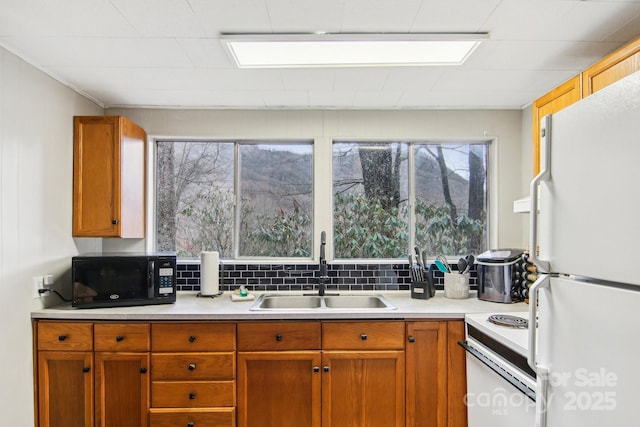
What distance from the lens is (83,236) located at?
231 centimetres

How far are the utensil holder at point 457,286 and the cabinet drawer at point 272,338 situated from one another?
1.06m

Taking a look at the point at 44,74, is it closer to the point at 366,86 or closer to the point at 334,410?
the point at 366,86

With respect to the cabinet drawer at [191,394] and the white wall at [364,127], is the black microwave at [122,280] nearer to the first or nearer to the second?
the cabinet drawer at [191,394]

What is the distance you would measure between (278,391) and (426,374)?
86 centimetres

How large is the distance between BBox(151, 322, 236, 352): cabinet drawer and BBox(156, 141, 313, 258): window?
80cm

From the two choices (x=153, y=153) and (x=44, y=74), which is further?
(x=153, y=153)

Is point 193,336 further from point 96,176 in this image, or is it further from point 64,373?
point 96,176

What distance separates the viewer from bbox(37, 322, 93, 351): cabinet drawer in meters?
2.01

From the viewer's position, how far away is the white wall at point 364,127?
271 cm

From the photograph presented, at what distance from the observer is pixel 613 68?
1.56m

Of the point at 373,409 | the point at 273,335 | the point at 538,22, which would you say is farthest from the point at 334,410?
the point at 538,22

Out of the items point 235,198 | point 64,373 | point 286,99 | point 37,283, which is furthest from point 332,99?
point 64,373

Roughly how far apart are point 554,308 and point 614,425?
1.04 ft

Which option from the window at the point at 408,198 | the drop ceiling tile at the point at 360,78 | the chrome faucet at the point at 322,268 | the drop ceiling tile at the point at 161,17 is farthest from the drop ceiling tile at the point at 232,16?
the chrome faucet at the point at 322,268
